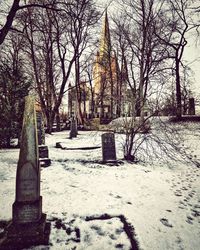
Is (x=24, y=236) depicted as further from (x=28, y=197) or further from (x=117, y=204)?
(x=117, y=204)

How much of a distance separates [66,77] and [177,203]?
1704 cm

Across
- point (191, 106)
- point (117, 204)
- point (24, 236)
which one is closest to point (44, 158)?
point (117, 204)

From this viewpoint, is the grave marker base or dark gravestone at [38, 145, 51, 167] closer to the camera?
the grave marker base

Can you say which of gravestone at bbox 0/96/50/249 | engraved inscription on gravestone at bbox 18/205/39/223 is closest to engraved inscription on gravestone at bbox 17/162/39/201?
gravestone at bbox 0/96/50/249

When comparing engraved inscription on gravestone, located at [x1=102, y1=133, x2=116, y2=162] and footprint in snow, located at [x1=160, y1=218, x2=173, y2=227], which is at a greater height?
engraved inscription on gravestone, located at [x1=102, y1=133, x2=116, y2=162]

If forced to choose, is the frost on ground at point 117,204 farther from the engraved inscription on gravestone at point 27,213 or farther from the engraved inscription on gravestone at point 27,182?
the engraved inscription on gravestone at point 27,182

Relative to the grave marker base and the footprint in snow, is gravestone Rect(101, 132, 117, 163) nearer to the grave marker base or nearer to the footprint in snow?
the footprint in snow

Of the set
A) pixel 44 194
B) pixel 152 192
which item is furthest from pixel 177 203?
pixel 44 194

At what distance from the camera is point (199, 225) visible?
3758mm

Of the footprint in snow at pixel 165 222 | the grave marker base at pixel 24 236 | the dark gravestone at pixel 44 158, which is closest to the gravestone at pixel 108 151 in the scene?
the dark gravestone at pixel 44 158

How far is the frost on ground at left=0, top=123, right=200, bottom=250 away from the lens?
325 centimetres

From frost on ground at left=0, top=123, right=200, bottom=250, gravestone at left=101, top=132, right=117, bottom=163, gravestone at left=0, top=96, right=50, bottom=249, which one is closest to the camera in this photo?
Result: gravestone at left=0, top=96, right=50, bottom=249

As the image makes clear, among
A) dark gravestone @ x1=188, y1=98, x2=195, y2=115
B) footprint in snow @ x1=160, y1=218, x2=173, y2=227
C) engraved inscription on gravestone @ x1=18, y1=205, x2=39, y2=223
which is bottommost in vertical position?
footprint in snow @ x1=160, y1=218, x2=173, y2=227

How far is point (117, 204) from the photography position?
14.4 ft
